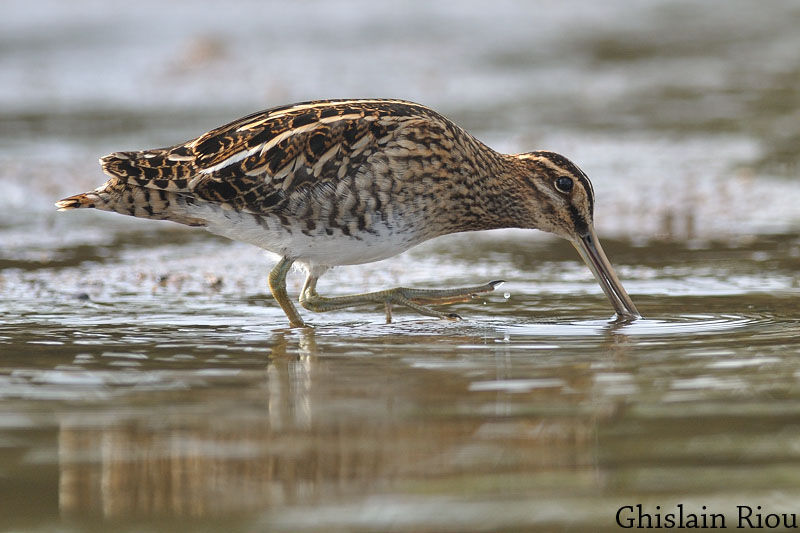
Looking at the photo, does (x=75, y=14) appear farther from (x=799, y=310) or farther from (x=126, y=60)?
(x=799, y=310)

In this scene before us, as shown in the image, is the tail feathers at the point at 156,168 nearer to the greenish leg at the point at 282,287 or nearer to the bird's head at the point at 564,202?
the greenish leg at the point at 282,287

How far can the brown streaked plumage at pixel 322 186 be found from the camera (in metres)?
7.00

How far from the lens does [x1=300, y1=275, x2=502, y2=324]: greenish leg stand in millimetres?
7551

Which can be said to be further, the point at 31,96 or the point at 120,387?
the point at 31,96

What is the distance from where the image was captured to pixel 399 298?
755 centimetres

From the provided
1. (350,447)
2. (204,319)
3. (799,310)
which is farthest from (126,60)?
(350,447)

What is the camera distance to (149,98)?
16.0 metres

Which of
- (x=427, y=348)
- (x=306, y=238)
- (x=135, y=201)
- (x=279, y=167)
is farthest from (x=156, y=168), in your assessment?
(x=427, y=348)

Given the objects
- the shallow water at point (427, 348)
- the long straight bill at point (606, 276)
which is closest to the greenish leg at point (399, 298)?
the shallow water at point (427, 348)

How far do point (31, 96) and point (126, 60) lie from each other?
8.17ft

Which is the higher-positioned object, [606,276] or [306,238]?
[306,238]

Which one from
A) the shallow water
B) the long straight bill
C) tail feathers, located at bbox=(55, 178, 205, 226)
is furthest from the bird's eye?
tail feathers, located at bbox=(55, 178, 205, 226)

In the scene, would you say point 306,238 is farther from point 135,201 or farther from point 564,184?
point 564,184

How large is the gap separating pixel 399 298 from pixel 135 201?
1.59 m
